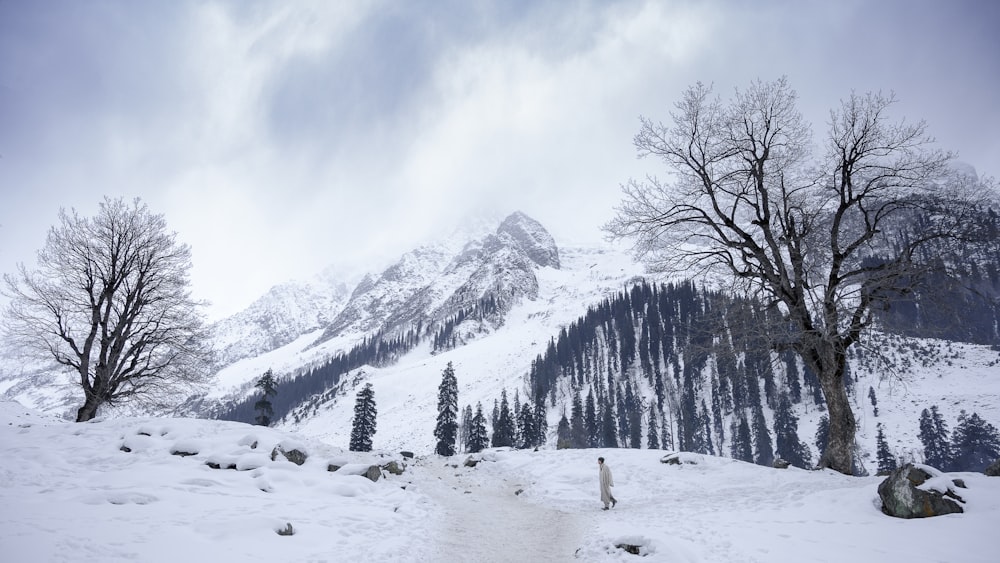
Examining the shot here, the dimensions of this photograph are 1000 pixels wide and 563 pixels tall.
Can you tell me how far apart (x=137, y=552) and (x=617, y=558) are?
7173 mm

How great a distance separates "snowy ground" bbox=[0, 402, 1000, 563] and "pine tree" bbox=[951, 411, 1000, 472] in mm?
73174

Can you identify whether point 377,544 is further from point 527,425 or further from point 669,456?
point 527,425

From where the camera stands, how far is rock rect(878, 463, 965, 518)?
22.7 feet

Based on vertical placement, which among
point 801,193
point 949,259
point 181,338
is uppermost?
point 801,193

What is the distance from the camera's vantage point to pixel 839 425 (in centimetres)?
1103

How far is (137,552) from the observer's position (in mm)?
5105

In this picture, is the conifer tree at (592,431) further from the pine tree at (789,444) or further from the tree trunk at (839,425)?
the tree trunk at (839,425)

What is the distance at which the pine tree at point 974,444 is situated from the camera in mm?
56594

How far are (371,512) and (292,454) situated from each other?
4717mm

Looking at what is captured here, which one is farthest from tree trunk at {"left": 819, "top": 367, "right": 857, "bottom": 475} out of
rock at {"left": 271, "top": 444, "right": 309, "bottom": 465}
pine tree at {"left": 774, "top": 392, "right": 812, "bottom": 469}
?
pine tree at {"left": 774, "top": 392, "right": 812, "bottom": 469}

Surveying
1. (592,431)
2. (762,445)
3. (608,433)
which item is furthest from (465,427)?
(762,445)

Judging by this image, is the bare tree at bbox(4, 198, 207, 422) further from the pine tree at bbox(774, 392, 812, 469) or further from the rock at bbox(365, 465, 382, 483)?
the pine tree at bbox(774, 392, 812, 469)

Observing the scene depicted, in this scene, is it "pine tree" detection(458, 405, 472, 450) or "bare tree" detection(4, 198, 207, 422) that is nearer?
"bare tree" detection(4, 198, 207, 422)

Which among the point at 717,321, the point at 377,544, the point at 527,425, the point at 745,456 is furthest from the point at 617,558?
the point at 745,456
